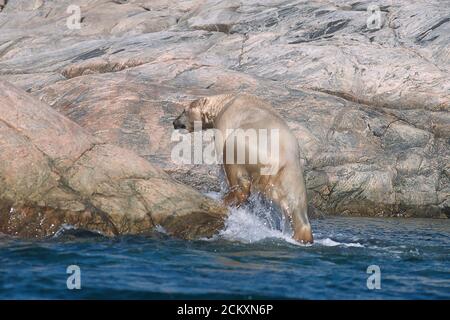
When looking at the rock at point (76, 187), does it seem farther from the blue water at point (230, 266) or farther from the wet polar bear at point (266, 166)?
the wet polar bear at point (266, 166)

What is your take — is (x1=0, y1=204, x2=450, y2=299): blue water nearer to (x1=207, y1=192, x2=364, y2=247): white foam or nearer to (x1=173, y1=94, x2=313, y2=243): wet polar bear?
(x1=207, y1=192, x2=364, y2=247): white foam

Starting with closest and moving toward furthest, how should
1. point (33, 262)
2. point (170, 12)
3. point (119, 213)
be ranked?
point (33, 262), point (119, 213), point (170, 12)

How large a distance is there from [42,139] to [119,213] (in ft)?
4.77

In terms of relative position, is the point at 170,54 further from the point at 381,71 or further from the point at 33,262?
the point at 33,262

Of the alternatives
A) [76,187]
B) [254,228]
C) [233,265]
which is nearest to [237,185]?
[254,228]

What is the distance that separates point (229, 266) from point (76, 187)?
2.80m

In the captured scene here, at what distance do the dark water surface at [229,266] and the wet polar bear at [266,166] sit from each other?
317 millimetres

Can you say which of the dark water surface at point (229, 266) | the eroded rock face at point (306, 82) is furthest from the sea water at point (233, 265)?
the eroded rock face at point (306, 82)

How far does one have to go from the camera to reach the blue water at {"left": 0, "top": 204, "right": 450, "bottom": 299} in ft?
24.7

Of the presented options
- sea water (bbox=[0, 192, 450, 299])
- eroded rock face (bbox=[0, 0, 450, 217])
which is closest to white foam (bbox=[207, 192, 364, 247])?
sea water (bbox=[0, 192, 450, 299])

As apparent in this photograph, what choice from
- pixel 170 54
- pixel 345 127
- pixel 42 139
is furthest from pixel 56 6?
pixel 42 139

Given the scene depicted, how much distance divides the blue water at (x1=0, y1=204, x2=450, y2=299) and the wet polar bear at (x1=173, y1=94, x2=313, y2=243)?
30 cm

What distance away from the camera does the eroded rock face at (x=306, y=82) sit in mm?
16781

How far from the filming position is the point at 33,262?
8555mm
